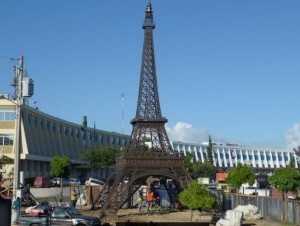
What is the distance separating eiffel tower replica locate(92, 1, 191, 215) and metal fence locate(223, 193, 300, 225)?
21.5ft

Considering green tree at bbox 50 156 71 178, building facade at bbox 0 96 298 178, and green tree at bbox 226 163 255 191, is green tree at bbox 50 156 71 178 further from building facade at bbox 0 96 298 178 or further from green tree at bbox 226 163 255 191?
green tree at bbox 226 163 255 191

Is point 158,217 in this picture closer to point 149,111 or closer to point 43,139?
point 149,111

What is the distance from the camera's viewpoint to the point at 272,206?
119ft

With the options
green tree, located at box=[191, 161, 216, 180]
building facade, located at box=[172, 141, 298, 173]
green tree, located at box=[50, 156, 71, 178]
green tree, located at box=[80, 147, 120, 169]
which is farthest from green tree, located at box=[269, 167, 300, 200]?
building facade, located at box=[172, 141, 298, 173]

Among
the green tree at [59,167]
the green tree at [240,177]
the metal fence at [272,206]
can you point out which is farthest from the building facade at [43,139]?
the metal fence at [272,206]

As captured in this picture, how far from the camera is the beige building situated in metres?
77.0

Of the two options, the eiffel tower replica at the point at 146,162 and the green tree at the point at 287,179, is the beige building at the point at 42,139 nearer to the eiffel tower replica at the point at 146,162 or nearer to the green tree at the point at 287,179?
the eiffel tower replica at the point at 146,162

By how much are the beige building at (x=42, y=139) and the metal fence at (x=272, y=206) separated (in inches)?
984

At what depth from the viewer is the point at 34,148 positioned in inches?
3312

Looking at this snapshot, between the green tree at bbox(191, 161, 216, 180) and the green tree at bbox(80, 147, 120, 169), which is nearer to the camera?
the green tree at bbox(80, 147, 120, 169)

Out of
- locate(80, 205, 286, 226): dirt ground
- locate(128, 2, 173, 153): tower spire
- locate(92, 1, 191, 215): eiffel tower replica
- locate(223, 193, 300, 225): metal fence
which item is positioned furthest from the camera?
locate(128, 2, 173, 153): tower spire

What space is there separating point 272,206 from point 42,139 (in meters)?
59.8

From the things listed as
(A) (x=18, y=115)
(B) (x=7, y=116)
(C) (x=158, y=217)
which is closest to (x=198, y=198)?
(C) (x=158, y=217)

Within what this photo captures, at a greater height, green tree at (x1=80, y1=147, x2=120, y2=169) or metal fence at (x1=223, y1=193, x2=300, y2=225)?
green tree at (x1=80, y1=147, x2=120, y2=169)
